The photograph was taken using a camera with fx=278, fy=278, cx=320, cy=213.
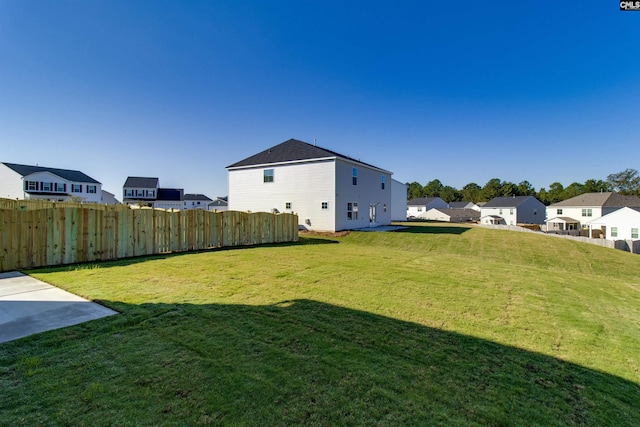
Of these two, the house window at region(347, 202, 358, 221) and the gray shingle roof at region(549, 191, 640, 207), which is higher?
the gray shingle roof at region(549, 191, 640, 207)

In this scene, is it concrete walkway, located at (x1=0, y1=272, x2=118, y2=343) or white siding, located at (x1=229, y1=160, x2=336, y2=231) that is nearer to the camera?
concrete walkway, located at (x1=0, y1=272, x2=118, y2=343)

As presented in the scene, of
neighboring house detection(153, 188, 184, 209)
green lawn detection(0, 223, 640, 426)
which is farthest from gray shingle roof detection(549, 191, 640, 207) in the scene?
neighboring house detection(153, 188, 184, 209)

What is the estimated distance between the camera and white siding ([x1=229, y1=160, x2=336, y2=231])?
67.6ft

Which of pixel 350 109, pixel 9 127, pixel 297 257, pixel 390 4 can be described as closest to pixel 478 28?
pixel 390 4

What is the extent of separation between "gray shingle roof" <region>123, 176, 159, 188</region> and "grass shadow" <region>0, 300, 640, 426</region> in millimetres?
65932

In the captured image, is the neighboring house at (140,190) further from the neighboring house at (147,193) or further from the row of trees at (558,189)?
the row of trees at (558,189)

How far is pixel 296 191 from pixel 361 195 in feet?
18.8

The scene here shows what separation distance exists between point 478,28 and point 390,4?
5.47m

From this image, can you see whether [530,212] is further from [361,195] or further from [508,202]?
[361,195]

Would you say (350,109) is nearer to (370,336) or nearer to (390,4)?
(390,4)

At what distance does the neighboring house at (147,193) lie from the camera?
58312 millimetres

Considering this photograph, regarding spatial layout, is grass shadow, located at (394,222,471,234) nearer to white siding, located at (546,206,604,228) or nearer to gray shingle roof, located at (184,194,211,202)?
white siding, located at (546,206,604,228)

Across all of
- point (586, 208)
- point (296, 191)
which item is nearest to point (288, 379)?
point (296, 191)

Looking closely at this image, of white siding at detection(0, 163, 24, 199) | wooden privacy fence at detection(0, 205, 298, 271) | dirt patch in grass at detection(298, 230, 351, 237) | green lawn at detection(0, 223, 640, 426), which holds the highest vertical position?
white siding at detection(0, 163, 24, 199)
